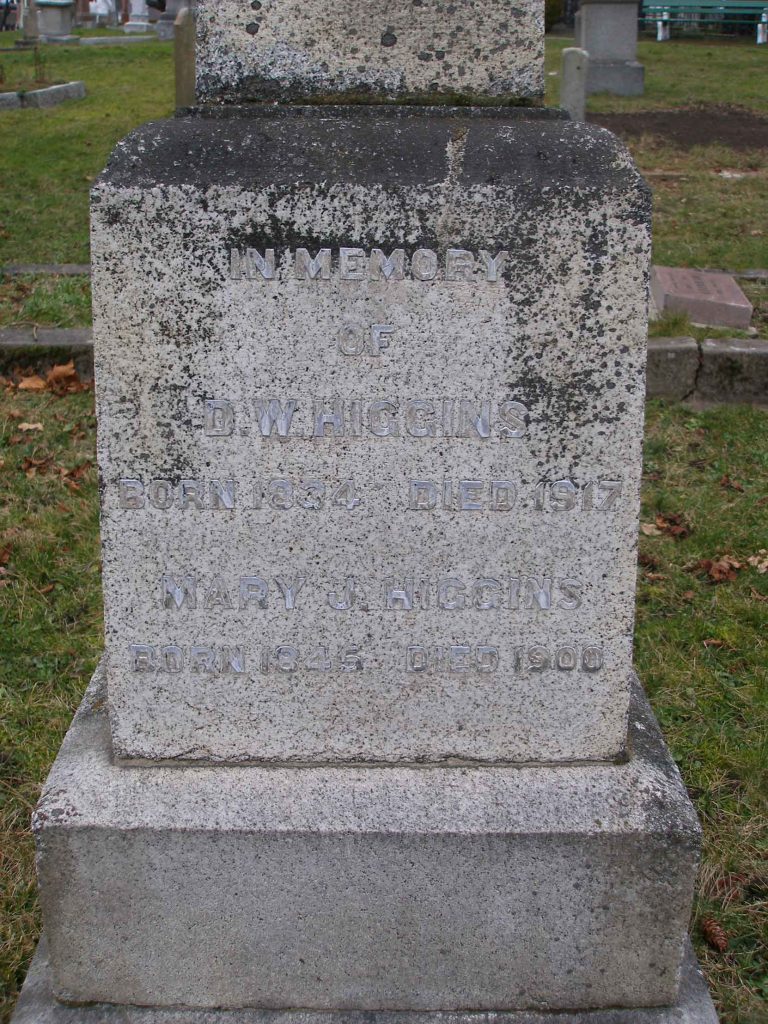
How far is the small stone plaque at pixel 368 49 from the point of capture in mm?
1903

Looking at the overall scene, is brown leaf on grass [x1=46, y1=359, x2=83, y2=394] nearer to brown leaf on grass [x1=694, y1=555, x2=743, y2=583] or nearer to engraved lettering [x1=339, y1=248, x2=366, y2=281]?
brown leaf on grass [x1=694, y1=555, x2=743, y2=583]

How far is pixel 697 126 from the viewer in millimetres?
13594

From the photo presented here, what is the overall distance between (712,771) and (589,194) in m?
A: 1.80

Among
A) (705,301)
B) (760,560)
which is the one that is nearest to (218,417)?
(760,560)

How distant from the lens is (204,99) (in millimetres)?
1966

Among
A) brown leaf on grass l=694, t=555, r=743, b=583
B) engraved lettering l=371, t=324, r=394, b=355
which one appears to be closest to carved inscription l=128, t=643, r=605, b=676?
engraved lettering l=371, t=324, r=394, b=355

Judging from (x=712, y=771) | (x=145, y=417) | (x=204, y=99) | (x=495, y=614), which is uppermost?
(x=204, y=99)

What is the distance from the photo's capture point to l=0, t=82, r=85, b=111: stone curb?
14.6 m

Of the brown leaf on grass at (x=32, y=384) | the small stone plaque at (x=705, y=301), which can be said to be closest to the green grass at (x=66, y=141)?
the brown leaf on grass at (x=32, y=384)

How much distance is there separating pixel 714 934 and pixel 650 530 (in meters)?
2.14

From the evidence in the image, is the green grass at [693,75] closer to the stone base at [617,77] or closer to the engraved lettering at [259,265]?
the stone base at [617,77]

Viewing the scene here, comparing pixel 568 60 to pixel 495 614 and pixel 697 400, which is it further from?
pixel 495 614

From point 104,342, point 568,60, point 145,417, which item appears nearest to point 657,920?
point 145,417

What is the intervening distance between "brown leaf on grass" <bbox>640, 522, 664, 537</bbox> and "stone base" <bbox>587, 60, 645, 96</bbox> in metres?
13.3
